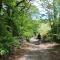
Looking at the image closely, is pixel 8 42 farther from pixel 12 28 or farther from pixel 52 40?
pixel 52 40

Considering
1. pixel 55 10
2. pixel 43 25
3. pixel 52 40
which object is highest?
pixel 55 10

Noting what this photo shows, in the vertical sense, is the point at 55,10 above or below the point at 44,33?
above

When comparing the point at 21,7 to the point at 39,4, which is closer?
the point at 21,7

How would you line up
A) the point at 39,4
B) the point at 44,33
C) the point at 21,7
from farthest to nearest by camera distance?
the point at 44,33, the point at 39,4, the point at 21,7

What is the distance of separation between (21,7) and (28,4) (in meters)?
1.60

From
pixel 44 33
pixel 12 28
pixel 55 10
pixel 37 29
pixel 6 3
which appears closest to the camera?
pixel 6 3

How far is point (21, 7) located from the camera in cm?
2238

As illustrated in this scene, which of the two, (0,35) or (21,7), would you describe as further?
(21,7)

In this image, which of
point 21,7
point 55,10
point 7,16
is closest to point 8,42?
point 7,16

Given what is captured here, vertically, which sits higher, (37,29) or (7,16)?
(7,16)

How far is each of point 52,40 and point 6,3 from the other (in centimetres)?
1543

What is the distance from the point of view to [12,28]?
711 inches

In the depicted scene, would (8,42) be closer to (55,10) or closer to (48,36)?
(55,10)

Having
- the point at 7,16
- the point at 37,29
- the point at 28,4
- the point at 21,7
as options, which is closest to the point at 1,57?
the point at 7,16
